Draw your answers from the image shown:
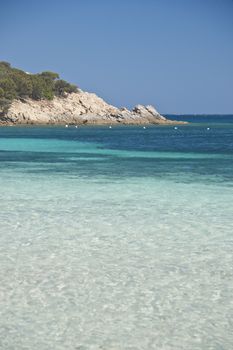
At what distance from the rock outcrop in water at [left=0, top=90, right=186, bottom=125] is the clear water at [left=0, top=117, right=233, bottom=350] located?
95.7 metres

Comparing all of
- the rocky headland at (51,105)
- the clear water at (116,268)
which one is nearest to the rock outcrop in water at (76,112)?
the rocky headland at (51,105)

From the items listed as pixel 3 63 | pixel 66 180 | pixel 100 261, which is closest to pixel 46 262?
pixel 100 261

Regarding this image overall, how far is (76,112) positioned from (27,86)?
Result: 39.1ft

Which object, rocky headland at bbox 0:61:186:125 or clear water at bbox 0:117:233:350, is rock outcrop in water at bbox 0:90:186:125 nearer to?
rocky headland at bbox 0:61:186:125

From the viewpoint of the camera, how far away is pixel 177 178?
2323cm

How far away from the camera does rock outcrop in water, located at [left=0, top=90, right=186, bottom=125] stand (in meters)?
114

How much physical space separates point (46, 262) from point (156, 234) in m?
3.11

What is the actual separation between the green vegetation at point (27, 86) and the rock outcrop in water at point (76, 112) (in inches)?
51.2

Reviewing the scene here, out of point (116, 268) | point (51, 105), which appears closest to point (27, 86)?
point (51, 105)

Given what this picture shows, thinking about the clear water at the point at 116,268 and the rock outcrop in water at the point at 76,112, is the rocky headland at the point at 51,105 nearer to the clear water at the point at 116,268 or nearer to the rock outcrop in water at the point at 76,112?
the rock outcrop in water at the point at 76,112

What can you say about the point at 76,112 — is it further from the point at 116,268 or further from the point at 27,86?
the point at 116,268

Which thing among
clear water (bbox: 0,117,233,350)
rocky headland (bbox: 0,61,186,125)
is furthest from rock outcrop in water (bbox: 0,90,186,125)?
clear water (bbox: 0,117,233,350)

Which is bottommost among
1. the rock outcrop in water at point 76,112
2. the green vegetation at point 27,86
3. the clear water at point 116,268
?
the clear water at point 116,268

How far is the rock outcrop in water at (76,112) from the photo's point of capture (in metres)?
114
